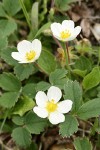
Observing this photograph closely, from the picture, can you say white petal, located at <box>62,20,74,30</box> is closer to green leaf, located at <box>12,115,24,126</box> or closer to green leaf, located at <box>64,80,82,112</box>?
green leaf, located at <box>64,80,82,112</box>

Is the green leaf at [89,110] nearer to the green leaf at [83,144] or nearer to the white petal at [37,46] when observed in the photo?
the green leaf at [83,144]

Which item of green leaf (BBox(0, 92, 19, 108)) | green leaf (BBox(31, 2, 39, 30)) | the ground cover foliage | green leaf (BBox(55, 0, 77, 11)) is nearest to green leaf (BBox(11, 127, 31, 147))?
the ground cover foliage

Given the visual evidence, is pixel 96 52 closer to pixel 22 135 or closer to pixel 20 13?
pixel 20 13

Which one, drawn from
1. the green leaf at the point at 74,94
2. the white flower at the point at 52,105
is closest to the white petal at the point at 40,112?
the white flower at the point at 52,105

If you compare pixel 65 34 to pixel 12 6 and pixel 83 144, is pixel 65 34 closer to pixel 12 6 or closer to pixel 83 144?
pixel 12 6

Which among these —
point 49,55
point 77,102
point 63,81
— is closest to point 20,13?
point 49,55

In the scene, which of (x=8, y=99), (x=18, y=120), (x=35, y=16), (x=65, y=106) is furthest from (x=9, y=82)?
(x=35, y=16)
